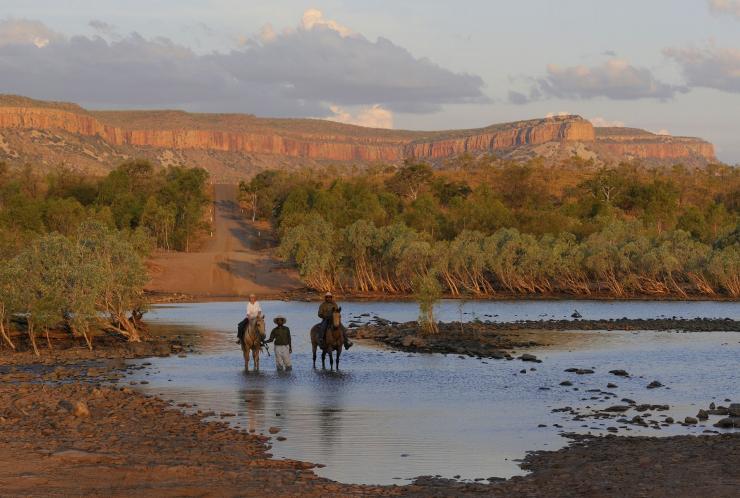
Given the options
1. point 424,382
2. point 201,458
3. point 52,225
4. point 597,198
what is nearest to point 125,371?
point 424,382

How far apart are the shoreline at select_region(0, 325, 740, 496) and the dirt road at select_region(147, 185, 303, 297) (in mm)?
49295

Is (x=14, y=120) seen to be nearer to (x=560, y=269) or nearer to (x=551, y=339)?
Result: (x=560, y=269)

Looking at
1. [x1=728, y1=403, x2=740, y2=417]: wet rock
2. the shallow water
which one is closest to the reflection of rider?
the shallow water

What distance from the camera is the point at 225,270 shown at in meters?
76.2

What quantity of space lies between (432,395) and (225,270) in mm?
55647

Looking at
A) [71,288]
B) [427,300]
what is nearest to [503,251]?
[427,300]

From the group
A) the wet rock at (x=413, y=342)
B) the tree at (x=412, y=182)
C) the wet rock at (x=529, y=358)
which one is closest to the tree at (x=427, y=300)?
the wet rock at (x=413, y=342)

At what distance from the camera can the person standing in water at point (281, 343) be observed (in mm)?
24688

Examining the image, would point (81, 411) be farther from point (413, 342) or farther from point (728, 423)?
point (413, 342)

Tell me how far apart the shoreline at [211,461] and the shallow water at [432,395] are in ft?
2.37

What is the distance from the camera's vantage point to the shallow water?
51.1ft

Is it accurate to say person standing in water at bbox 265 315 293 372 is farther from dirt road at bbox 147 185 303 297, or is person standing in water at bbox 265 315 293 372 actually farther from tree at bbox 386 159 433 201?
tree at bbox 386 159 433 201

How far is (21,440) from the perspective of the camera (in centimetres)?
1570

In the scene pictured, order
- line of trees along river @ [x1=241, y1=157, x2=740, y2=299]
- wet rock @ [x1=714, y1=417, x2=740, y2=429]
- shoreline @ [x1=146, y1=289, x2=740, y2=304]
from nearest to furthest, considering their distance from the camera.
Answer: wet rock @ [x1=714, y1=417, x2=740, y2=429]
shoreline @ [x1=146, y1=289, x2=740, y2=304]
line of trees along river @ [x1=241, y1=157, x2=740, y2=299]
